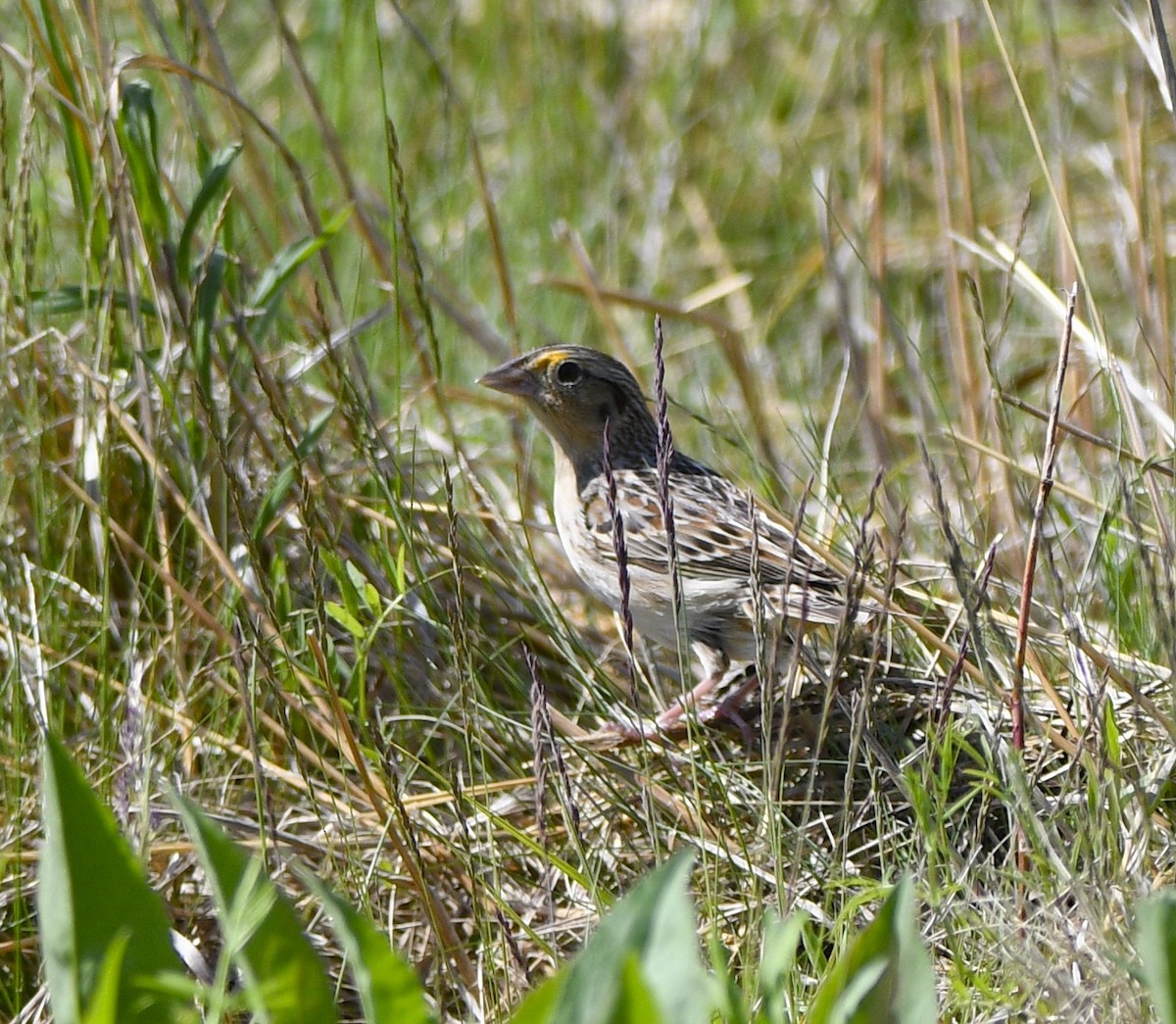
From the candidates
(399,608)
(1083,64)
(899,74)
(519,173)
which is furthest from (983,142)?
(399,608)

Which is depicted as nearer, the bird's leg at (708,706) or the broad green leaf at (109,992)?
the broad green leaf at (109,992)

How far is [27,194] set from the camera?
3135 mm

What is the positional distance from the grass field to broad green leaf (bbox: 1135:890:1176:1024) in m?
0.20

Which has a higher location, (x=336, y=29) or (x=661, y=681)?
(x=336, y=29)

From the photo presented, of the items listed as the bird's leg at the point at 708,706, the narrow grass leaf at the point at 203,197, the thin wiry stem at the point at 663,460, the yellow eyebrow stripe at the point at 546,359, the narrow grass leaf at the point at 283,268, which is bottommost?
the bird's leg at the point at 708,706

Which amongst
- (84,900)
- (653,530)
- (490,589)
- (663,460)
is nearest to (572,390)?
(653,530)

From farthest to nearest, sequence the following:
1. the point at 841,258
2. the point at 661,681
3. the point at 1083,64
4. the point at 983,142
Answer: the point at 1083,64 → the point at 983,142 → the point at 841,258 → the point at 661,681

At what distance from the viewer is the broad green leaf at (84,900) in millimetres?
1992

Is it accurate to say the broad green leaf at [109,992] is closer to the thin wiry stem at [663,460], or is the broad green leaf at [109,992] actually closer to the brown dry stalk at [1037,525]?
the thin wiry stem at [663,460]

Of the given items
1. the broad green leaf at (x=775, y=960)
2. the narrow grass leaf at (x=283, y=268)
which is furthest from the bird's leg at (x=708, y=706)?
the narrow grass leaf at (x=283, y=268)

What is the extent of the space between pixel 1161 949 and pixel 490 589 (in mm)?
1924

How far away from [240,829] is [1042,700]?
152 centimetres

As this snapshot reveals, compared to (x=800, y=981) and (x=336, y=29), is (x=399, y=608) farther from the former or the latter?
(x=336, y=29)

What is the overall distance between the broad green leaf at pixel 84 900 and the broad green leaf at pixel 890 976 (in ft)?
2.76
